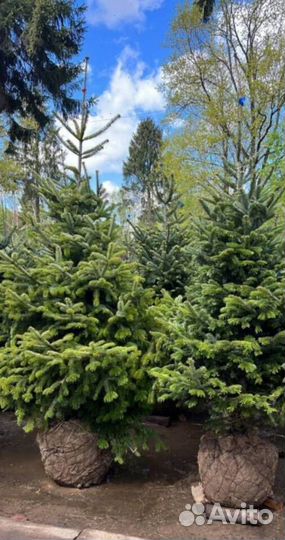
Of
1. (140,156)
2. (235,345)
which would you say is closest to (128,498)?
(235,345)

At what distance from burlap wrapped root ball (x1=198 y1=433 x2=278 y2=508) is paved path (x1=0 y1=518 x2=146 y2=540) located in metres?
0.57

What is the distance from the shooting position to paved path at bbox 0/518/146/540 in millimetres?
2238

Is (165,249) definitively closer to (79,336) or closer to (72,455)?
(79,336)

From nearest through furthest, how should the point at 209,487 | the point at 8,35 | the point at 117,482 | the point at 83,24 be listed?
the point at 209,487, the point at 117,482, the point at 8,35, the point at 83,24

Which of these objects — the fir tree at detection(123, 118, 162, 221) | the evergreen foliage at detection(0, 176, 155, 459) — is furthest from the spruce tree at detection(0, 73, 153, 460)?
the fir tree at detection(123, 118, 162, 221)

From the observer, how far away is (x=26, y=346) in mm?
2629

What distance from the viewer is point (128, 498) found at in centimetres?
275

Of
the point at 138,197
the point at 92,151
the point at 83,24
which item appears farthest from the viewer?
the point at 138,197

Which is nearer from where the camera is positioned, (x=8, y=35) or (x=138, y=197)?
(x=8, y=35)

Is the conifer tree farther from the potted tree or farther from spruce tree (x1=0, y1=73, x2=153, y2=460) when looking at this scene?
the potted tree

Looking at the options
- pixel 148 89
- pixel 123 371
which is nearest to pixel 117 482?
pixel 123 371

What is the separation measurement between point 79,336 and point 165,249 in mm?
1916

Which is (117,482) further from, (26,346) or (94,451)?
(26,346)

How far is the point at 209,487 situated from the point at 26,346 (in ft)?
4.51
